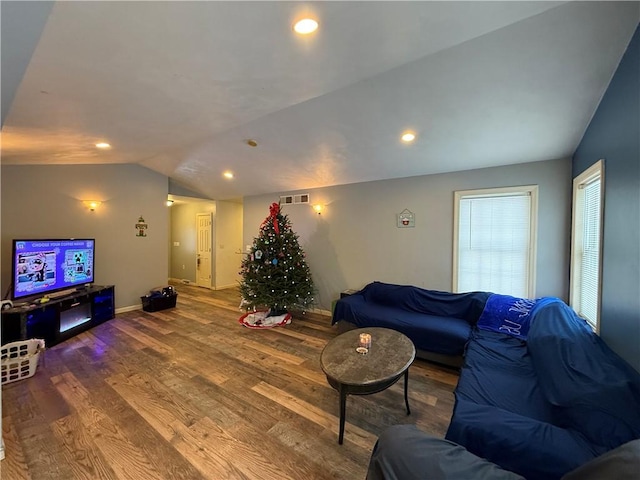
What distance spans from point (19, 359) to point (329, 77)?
4069 millimetres

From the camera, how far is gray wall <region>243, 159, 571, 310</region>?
3.10m

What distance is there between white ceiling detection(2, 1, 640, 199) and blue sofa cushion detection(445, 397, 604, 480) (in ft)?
7.47

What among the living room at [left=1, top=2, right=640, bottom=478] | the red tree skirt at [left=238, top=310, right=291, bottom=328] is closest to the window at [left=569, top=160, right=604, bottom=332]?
the living room at [left=1, top=2, right=640, bottom=478]

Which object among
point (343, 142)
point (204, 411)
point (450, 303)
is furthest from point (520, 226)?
point (204, 411)

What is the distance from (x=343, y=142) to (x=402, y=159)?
2.88ft

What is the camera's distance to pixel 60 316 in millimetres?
3539

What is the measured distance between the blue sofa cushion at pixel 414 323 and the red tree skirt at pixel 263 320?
1.07 meters

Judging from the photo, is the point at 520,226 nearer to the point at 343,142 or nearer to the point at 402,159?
the point at 402,159

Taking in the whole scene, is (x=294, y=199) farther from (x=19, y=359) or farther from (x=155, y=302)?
(x=19, y=359)

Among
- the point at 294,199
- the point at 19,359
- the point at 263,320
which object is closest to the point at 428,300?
the point at 263,320

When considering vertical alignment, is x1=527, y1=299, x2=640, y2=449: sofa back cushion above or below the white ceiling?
below

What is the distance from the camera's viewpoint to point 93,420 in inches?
81.2

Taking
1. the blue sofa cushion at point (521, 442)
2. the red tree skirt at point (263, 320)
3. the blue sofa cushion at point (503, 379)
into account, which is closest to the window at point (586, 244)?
the blue sofa cushion at point (503, 379)

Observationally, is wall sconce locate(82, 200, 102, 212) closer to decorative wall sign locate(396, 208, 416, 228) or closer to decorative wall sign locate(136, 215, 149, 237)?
decorative wall sign locate(136, 215, 149, 237)
